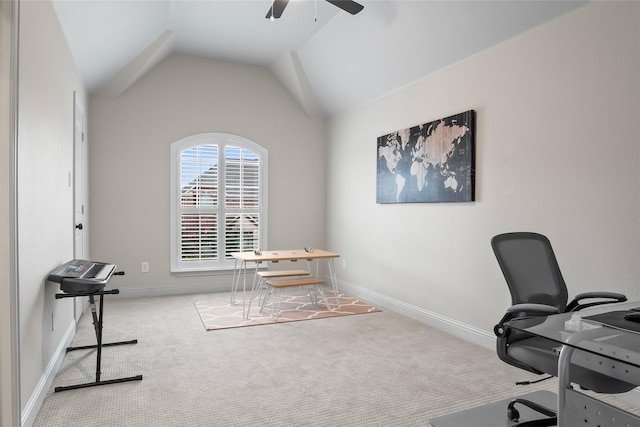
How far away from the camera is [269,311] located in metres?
4.77

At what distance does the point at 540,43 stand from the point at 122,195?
4.77m

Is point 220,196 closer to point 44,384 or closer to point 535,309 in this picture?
point 44,384

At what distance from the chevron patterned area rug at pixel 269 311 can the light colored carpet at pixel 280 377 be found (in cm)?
22

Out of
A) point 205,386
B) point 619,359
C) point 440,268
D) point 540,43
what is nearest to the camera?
point 619,359

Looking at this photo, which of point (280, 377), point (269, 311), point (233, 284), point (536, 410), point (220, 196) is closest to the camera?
point (536, 410)

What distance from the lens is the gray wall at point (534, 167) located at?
2662 mm

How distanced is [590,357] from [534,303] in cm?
82

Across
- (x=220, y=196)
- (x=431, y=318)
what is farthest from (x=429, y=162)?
(x=220, y=196)

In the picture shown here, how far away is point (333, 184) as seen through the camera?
6246 mm

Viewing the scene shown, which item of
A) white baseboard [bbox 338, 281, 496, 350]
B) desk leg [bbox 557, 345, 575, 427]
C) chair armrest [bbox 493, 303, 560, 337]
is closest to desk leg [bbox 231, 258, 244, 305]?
white baseboard [bbox 338, 281, 496, 350]

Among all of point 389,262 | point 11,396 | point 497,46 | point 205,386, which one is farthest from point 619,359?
point 389,262

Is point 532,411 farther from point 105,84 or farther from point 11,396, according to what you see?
point 105,84

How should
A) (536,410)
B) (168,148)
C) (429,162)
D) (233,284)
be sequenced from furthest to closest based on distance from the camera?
(168,148)
(233,284)
(429,162)
(536,410)

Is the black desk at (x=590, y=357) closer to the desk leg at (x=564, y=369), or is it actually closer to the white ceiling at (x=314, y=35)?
the desk leg at (x=564, y=369)
